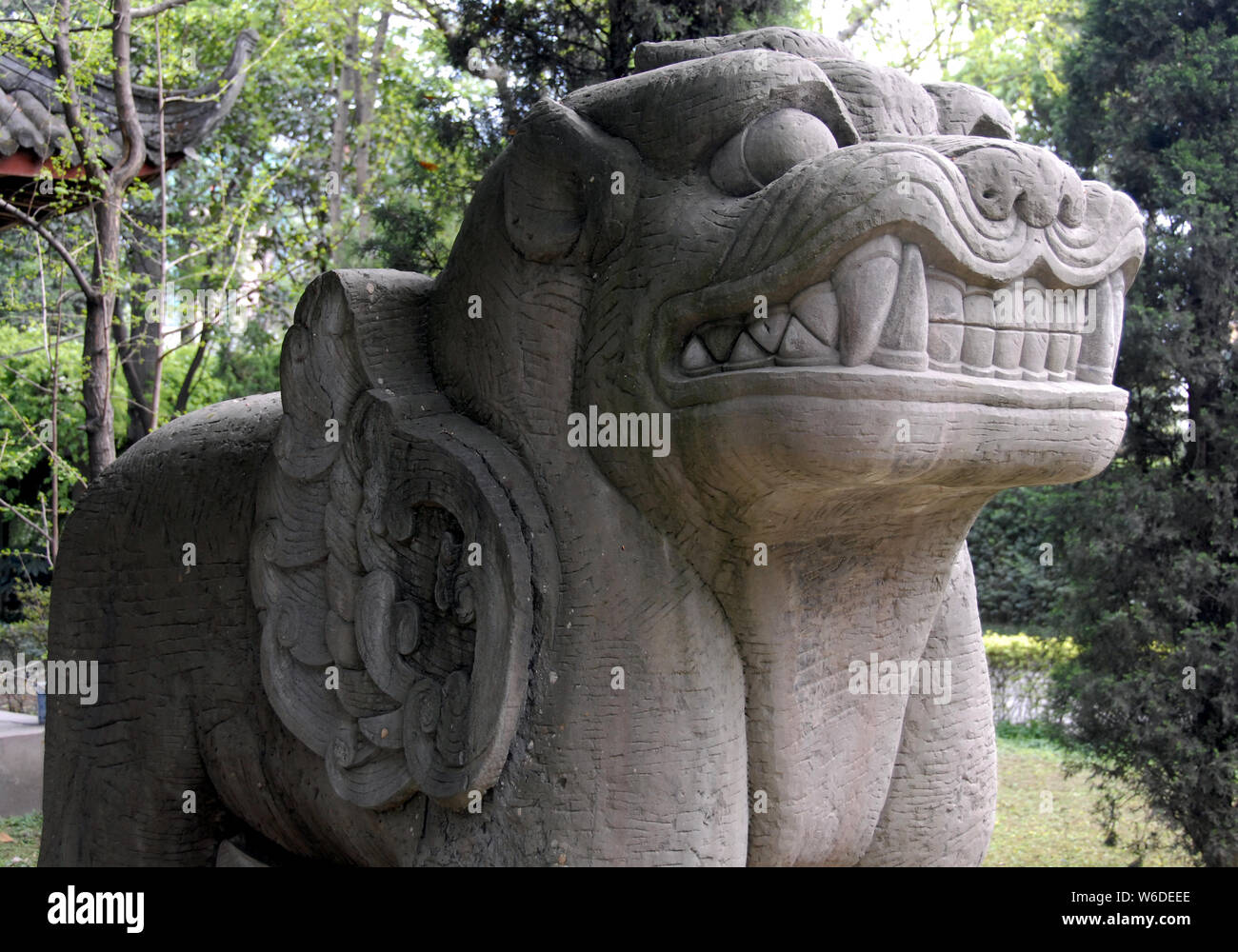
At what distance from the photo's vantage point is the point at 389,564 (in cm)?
216

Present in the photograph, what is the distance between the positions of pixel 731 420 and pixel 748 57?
0.56 meters

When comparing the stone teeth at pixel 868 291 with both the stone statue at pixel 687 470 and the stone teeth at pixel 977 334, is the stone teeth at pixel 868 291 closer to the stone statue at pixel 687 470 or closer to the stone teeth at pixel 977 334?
the stone statue at pixel 687 470

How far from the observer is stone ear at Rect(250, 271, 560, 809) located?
1.99 meters

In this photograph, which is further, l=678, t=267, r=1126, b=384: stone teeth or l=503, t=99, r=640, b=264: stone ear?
l=503, t=99, r=640, b=264: stone ear

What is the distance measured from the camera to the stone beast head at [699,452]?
175 cm

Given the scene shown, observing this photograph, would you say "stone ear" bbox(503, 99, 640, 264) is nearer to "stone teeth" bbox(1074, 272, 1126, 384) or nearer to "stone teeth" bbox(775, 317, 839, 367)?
"stone teeth" bbox(775, 317, 839, 367)

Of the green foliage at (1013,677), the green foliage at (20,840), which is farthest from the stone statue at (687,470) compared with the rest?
the green foliage at (1013,677)

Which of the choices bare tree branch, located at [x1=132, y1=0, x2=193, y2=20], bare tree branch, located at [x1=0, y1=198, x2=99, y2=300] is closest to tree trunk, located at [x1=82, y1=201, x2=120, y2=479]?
bare tree branch, located at [x1=0, y1=198, x2=99, y2=300]

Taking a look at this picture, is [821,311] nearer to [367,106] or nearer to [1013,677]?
[1013,677]

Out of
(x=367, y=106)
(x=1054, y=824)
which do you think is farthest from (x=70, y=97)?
(x=367, y=106)

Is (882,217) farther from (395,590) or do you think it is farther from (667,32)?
(667,32)

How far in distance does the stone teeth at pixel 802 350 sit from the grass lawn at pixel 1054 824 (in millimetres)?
4273

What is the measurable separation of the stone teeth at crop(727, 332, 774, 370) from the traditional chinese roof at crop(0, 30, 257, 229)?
3.14 meters

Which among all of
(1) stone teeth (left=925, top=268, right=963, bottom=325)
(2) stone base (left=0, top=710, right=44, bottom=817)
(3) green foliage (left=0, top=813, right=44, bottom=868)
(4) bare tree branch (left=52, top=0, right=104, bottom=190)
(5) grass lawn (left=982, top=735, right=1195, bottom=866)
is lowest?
(5) grass lawn (left=982, top=735, right=1195, bottom=866)
